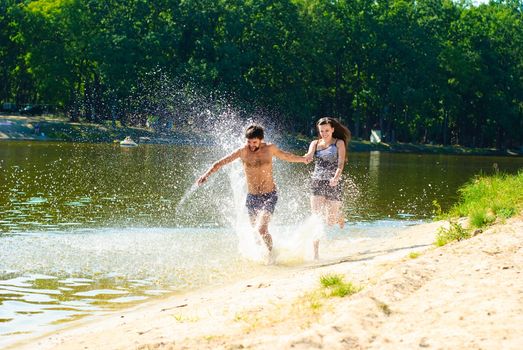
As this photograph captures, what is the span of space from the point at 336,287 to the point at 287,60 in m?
69.3

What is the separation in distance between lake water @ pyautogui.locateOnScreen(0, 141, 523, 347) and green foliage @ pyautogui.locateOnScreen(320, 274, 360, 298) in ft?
8.16

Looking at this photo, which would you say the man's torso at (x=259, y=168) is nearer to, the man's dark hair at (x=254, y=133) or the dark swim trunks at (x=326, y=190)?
the man's dark hair at (x=254, y=133)

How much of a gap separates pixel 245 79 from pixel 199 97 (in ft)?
17.0

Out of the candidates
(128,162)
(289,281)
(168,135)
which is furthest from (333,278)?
(168,135)

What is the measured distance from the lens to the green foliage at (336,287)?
675cm

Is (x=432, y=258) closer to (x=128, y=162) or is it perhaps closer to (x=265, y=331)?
(x=265, y=331)

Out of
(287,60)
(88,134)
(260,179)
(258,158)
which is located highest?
(287,60)

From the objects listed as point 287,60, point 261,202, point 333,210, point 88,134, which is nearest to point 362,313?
point 261,202

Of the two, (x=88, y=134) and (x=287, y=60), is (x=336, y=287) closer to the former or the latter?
(x=88, y=134)

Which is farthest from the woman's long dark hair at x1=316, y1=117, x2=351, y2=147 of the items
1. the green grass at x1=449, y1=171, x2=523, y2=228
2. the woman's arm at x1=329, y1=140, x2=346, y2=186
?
the green grass at x1=449, y1=171, x2=523, y2=228

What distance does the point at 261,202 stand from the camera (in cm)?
1104

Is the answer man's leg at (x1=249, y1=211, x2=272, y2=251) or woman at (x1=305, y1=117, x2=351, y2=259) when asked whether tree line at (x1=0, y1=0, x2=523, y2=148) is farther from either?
man's leg at (x1=249, y1=211, x2=272, y2=251)

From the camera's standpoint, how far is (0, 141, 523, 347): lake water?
885cm

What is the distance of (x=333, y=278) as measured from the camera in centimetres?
718
